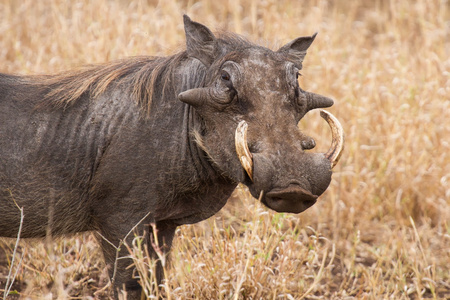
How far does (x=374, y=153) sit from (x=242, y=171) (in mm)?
2625

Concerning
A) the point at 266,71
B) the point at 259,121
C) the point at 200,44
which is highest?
the point at 200,44

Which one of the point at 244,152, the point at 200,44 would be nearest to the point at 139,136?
the point at 200,44

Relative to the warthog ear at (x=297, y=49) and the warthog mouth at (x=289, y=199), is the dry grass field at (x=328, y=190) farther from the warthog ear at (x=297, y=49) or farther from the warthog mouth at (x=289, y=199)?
the warthog mouth at (x=289, y=199)

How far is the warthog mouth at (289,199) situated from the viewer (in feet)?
7.81

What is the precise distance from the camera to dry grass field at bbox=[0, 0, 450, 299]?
11.2 ft

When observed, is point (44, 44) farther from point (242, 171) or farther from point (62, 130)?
point (242, 171)

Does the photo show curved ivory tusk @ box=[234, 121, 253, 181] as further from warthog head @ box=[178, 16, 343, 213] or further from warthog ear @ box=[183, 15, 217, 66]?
warthog ear @ box=[183, 15, 217, 66]

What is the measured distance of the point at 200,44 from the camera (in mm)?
2848

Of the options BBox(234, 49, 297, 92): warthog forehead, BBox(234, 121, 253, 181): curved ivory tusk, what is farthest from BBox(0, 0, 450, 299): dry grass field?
BBox(234, 121, 253, 181): curved ivory tusk

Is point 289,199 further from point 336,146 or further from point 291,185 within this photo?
point 336,146

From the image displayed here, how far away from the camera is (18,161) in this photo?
2.83 meters

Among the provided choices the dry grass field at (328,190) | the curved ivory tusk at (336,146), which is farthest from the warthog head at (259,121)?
the dry grass field at (328,190)

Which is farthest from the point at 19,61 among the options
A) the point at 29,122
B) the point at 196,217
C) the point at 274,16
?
the point at 196,217

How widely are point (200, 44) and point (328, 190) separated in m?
2.22
